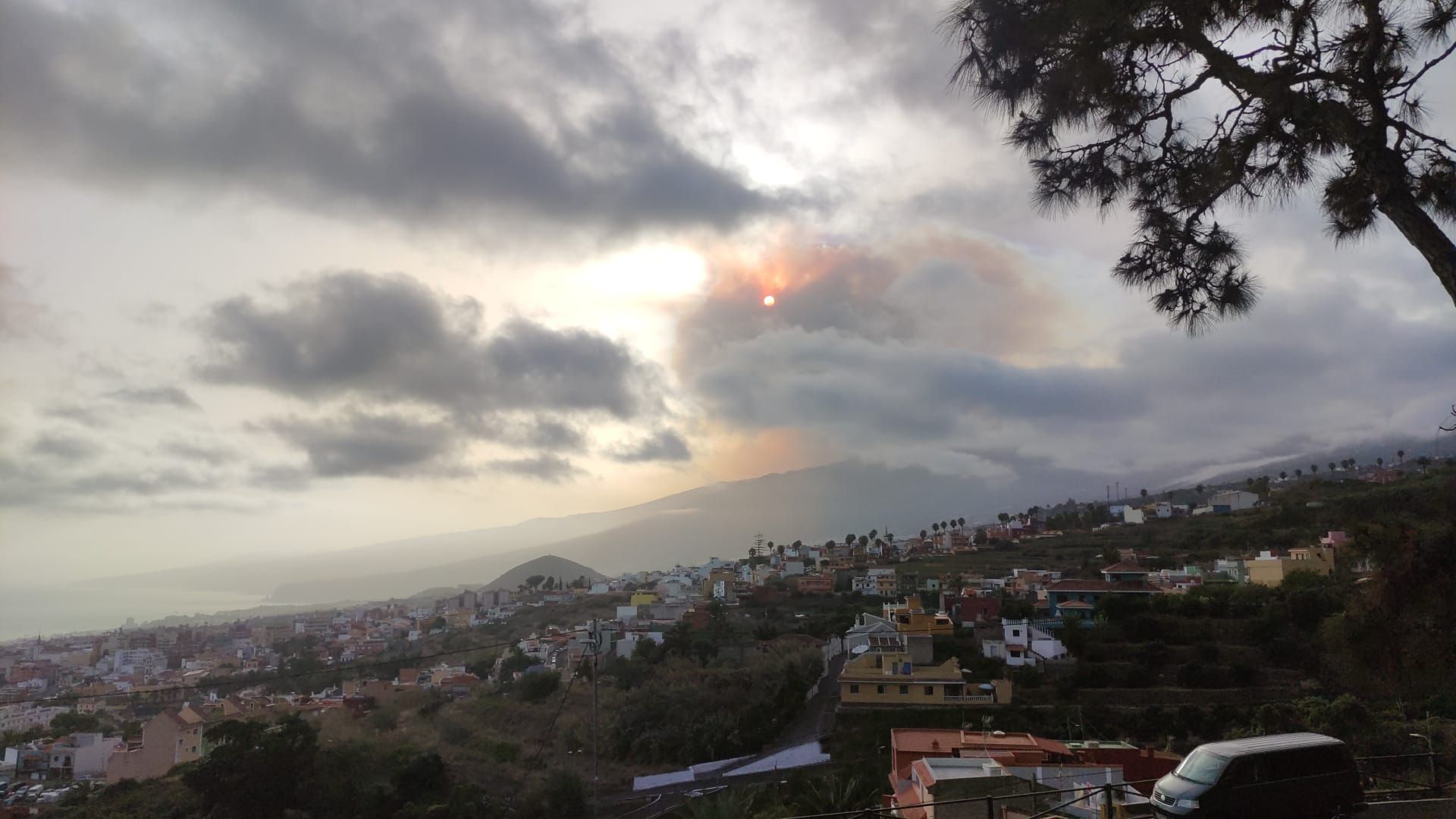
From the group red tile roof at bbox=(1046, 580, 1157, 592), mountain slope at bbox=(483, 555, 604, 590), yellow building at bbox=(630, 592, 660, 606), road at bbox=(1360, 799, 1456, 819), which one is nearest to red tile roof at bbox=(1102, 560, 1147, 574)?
red tile roof at bbox=(1046, 580, 1157, 592)

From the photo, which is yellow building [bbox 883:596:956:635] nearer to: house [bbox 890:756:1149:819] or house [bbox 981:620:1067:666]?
house [bbox 981:620:1067:666]

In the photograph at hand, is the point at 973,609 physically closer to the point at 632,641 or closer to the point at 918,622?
the point at 918,622

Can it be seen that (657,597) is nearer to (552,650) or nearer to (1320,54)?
(552,650)

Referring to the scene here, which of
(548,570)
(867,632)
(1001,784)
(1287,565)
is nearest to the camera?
(1001,784)

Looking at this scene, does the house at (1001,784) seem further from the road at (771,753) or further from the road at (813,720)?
the road at (813,720)

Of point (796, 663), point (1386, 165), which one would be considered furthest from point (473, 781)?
point (1386, 165)

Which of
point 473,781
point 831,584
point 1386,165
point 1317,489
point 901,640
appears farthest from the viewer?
point 1317,489

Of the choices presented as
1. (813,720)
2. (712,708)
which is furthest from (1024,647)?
(712,708)

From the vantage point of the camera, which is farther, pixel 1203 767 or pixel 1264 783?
pixel 1203 767
